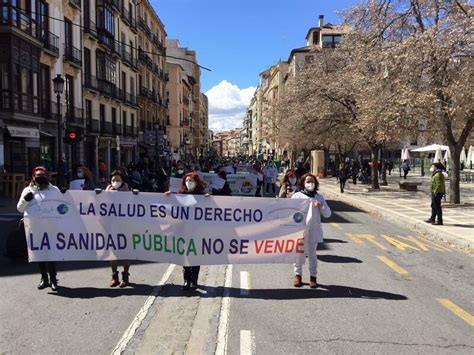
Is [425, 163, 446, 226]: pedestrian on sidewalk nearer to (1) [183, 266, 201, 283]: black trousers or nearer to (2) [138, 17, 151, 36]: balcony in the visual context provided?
(1) [183, 266, 201, 283]: black trousers

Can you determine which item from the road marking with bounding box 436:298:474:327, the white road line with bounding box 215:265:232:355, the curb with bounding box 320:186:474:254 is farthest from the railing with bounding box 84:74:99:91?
the road marking with bounding box 436:298:474:327

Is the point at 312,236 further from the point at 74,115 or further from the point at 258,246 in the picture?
the point at 74,115

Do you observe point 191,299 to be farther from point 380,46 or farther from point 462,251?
point 380,46

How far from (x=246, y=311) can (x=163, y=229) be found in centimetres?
175

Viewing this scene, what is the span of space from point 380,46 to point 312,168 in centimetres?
2825

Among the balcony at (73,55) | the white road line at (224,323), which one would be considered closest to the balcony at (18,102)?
the balcony at (73,55)

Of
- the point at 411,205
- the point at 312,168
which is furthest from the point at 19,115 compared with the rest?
the point at 312,168

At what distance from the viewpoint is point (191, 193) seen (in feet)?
22.8

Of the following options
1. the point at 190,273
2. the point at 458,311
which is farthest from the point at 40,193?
the point at 458,311

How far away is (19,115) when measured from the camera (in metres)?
23.2

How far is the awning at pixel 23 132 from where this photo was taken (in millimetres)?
22641

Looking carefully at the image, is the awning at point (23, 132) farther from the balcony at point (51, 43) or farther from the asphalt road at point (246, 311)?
the asphalt road at point (246, 311)

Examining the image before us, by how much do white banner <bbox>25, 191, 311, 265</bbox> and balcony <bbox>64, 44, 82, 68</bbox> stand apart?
26579 millimetres

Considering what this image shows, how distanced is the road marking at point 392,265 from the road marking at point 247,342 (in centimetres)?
397
